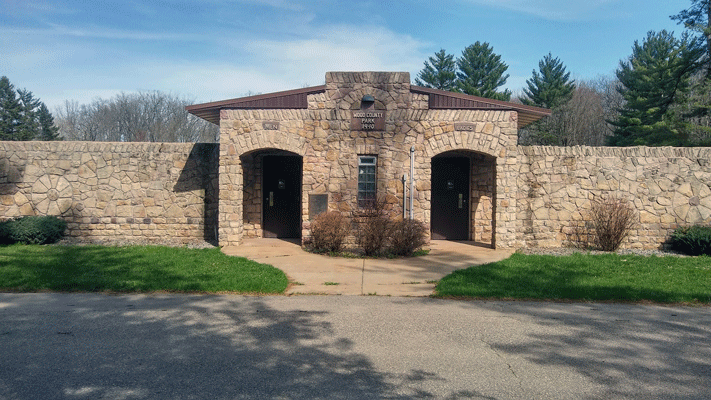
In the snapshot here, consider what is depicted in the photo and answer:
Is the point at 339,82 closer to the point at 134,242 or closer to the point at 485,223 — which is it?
the point at 485,223

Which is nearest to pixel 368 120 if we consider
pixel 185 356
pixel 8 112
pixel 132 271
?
pixel 132 271

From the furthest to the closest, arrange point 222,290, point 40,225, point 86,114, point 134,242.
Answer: point 86,114
point 134,242
point 40,225
point 222,290

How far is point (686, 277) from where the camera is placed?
9.56 meters

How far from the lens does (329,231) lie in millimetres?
12203

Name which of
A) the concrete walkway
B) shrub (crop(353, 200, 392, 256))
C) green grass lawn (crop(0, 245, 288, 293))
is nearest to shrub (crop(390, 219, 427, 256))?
shrub (crop(353, 200, 392, 256))

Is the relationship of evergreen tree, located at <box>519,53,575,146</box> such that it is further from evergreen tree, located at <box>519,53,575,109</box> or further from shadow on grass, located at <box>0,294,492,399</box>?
shadow on grass, located at <box>0,294,492,399</box>

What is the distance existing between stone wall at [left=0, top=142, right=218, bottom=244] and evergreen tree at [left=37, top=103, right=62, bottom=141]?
34.3 meters

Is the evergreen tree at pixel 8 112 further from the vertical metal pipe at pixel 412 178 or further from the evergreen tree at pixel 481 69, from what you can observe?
the vertical metal pipe at pixel 412 178

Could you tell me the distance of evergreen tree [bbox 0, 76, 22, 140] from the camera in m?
43.5

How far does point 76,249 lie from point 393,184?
7691 millimetres

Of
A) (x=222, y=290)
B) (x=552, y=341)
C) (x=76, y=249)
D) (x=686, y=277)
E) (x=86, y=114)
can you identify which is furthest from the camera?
(x=86, y=114)

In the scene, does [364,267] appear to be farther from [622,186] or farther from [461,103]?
[622,186]

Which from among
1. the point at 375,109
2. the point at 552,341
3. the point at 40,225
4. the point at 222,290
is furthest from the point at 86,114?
the point at 552,341

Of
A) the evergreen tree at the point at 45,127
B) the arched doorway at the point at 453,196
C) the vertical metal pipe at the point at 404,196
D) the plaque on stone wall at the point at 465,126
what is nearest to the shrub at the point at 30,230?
the vertical metal pipe at the point at 404,196
